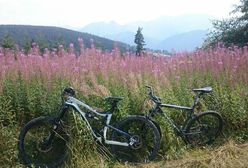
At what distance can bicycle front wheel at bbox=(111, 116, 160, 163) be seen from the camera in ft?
22.1

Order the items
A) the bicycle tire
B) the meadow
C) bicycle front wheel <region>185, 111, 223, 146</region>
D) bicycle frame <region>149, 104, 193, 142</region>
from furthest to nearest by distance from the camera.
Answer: bicycle front wheel <region>185, 111, 223, 146</region>, bicycle frame <region>149, 104, 193, 142</region>, the meadow, the bicycle tire

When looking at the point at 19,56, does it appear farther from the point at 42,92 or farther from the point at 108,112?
the point at 108,112

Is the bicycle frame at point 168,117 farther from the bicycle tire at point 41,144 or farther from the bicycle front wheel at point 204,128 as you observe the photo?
the bicycle tire at point 41,144

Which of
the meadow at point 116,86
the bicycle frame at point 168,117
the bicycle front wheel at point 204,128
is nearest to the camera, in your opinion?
the meadow at point 116,86

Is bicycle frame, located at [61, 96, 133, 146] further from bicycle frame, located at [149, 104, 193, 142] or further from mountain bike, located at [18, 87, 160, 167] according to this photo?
bicycle frame, located at [149, 104, 193, 142]

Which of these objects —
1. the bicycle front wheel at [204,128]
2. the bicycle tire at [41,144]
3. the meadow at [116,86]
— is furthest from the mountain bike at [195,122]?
the bicycle tire at [41,144]

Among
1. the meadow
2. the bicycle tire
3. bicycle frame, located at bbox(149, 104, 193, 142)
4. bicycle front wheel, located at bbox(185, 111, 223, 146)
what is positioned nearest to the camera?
the bicycle tire

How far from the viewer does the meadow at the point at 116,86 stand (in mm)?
6660

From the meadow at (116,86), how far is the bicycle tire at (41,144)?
191 mm

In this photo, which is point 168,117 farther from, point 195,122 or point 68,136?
point 68,136

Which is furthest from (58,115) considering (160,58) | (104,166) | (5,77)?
(160,58)

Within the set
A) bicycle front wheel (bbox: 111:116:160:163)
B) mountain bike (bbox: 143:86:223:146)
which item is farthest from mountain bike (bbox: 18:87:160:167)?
mountain bike (bbox: 143:86:223:146)

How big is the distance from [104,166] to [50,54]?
2.87 metres

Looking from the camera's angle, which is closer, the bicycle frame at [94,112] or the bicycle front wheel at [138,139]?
the bicycle frame at [94,112]
